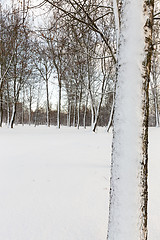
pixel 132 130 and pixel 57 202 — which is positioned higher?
pixel 132 130

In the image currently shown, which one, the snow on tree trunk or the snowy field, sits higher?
the snow on tree trunk

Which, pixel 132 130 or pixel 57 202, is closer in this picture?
pixel 132 130

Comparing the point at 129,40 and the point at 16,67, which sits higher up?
the point at 16,67

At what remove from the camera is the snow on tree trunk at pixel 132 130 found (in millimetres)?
1236

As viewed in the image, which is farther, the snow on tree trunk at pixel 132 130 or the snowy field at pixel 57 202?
the snowy field at pixel 57 202

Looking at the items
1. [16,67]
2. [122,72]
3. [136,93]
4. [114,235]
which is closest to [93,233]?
[114,235]

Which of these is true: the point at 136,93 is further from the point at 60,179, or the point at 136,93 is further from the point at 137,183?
the point at 60,179

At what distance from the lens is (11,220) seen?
1943 millimetres

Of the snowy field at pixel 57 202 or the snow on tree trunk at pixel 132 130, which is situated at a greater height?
the snow on tree trunk at pixel 132 130

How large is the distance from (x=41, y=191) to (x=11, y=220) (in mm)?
766

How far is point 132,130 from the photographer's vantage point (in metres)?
1.27

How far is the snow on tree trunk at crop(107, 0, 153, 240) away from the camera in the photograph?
4.06 ft

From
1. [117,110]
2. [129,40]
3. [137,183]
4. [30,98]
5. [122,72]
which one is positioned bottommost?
[137,183]

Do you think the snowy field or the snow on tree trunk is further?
the snowy field
